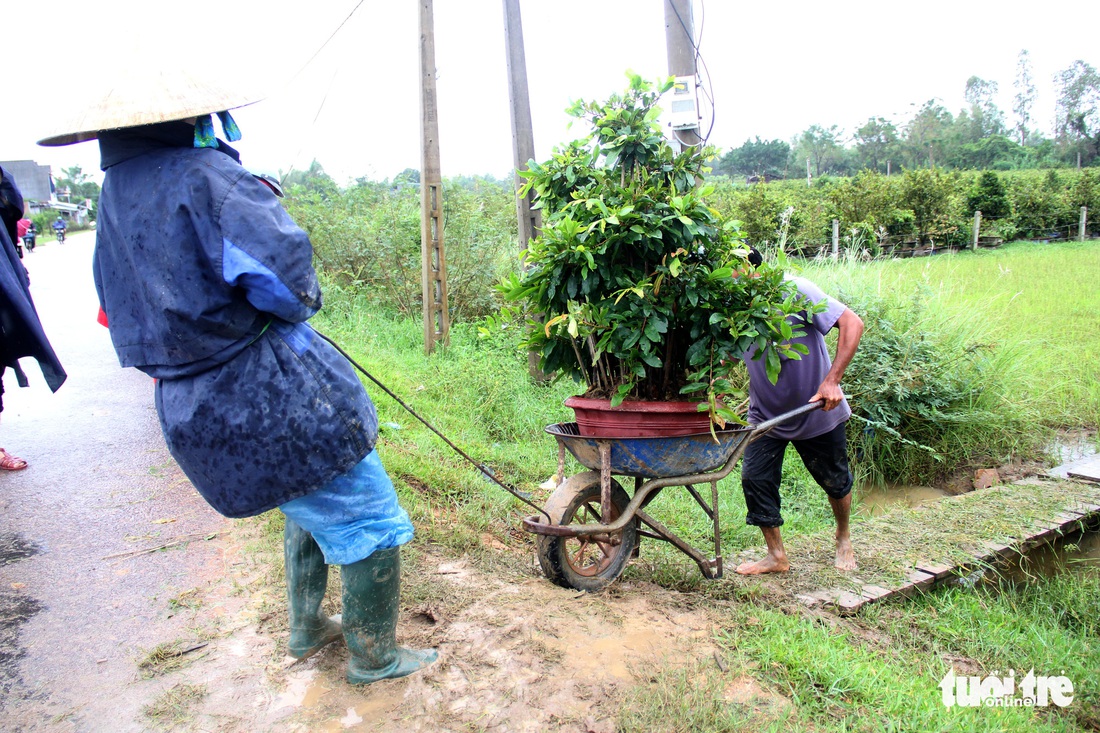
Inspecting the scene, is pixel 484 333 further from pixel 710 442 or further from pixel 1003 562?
pixel 1003 562

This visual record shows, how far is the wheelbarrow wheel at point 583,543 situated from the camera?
344 cm

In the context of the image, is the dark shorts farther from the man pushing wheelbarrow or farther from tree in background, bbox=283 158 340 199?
tree in background, bbox=283 158 340 199

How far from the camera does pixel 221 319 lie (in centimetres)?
216

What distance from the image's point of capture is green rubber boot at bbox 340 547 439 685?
2.48m

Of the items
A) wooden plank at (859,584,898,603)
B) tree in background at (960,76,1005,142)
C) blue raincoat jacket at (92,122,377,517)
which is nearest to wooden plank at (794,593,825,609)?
wooden plank at (859,584,898,603)

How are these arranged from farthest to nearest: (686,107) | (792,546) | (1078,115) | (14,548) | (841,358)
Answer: (1078,115) < (686,107) < (792,546) < (841,358) < (14,548)

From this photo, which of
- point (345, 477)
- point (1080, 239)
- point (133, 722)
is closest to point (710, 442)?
point (345, 477)

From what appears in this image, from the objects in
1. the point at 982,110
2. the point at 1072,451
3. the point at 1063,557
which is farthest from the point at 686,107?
the point at 982,110

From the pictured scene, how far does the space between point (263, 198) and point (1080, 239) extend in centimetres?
2952

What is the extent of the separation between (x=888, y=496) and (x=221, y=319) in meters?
6.02

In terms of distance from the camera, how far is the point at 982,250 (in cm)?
2339

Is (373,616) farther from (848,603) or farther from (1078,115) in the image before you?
(1078,115)

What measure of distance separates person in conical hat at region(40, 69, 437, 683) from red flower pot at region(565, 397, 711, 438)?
1.20m

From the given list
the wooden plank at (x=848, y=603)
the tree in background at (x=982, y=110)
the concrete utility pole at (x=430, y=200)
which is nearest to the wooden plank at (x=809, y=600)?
the wooden plank at (x=848, y=603)
